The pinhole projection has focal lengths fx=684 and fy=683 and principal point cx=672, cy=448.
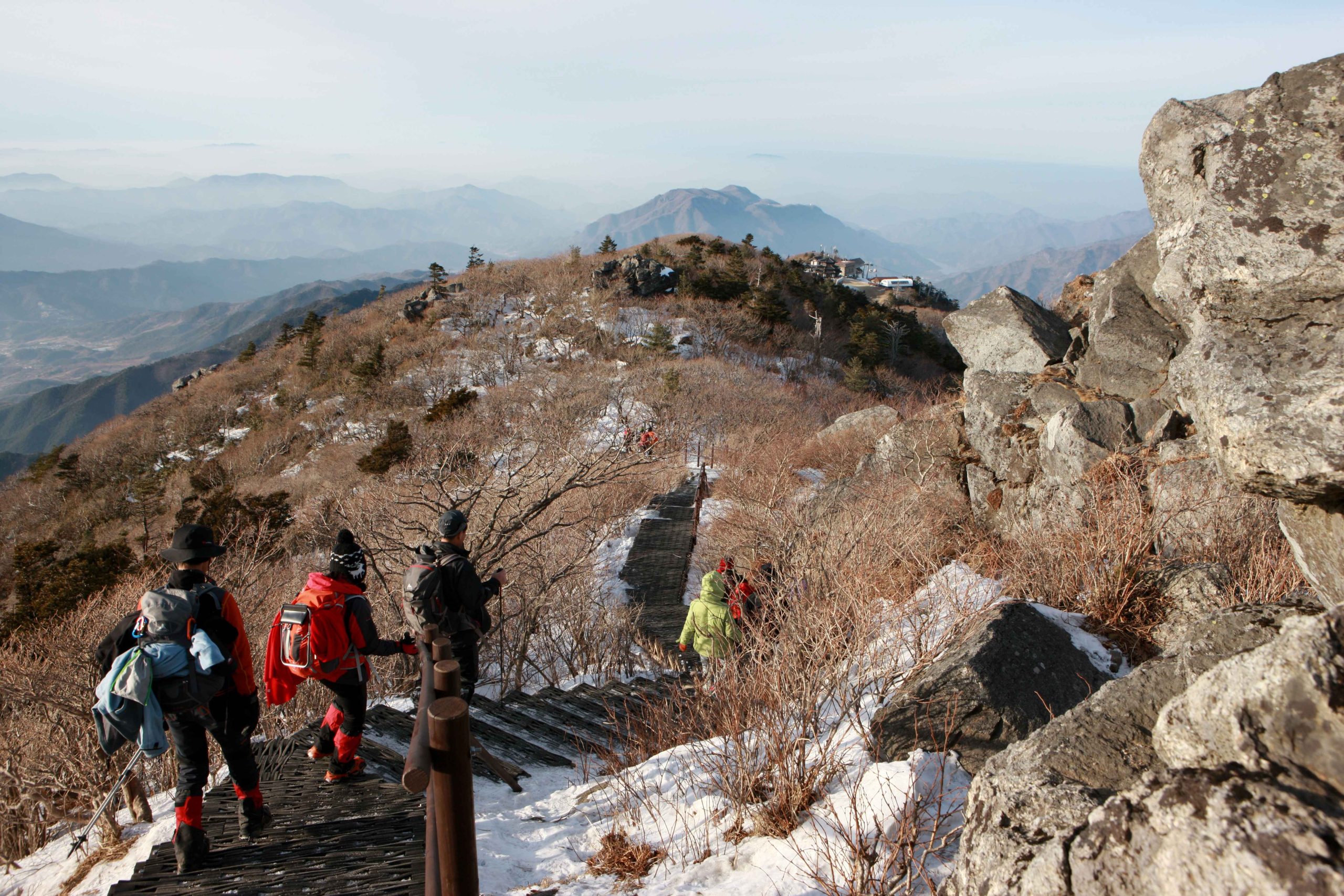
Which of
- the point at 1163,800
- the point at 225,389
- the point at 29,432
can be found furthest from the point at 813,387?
the point at 29,432

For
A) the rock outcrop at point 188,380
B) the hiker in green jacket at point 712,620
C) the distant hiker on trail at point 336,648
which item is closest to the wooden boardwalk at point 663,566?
the hiker in green jacket at point 712,620

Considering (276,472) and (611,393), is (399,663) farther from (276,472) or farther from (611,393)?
(276,472)

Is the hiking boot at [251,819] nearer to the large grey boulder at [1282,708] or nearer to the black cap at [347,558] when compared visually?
the black cap at [347,558]

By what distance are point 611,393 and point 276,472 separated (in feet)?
47.6

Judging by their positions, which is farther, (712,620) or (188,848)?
(712,620)

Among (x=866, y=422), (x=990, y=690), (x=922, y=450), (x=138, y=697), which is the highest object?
(x=138, y=697)

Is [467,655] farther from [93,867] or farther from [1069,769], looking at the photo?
[1069,769]

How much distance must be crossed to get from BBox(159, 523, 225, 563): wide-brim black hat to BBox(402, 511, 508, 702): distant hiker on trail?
43.3 inches

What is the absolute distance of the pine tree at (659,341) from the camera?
1230 inches

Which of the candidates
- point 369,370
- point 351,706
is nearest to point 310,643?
point 351,706

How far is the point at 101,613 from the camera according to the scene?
11211 mm

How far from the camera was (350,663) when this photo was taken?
12.6 feet

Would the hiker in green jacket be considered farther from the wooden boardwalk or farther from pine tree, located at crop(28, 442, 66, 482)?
pine tree, located at crop(28, 442, 66, 482)

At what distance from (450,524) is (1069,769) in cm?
348
